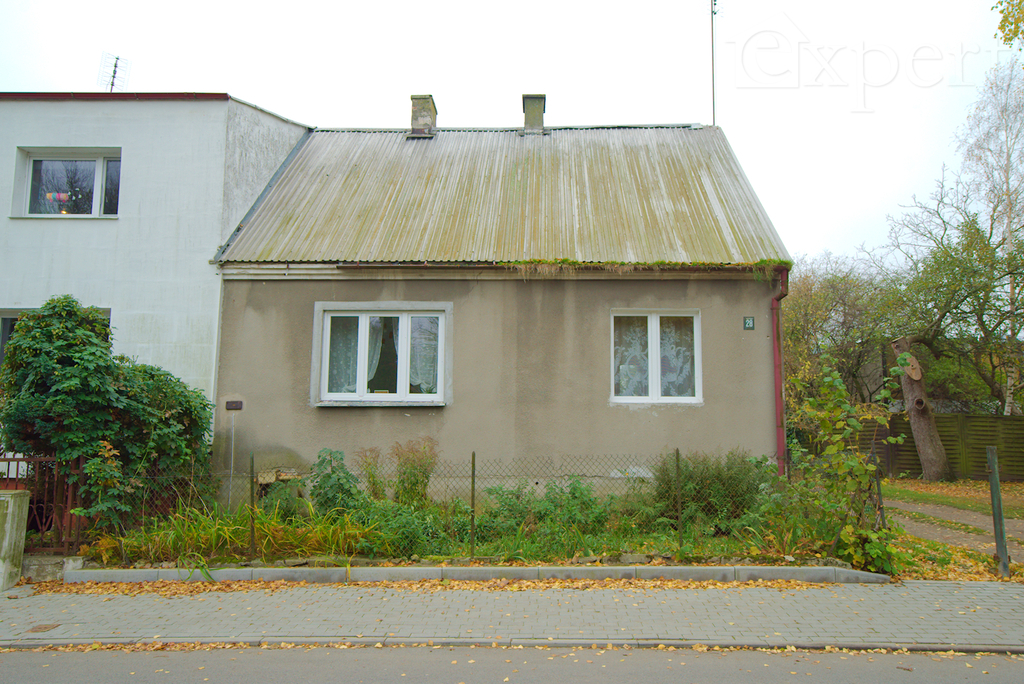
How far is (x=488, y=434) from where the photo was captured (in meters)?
8.87

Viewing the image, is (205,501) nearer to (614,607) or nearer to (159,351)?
(159,351)

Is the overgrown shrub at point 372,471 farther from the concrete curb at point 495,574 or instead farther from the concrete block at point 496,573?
the concrete block at point 496,573

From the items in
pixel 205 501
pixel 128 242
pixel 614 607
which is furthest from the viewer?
pixel 128 242

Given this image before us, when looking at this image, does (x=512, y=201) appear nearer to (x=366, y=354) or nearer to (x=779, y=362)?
(x=366, y=354)

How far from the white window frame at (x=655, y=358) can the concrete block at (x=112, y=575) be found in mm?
6025

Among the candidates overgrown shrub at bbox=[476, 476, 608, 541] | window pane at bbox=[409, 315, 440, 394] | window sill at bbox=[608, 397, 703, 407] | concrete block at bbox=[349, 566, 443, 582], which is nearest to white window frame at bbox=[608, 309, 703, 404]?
window sill at bbox=[608, 397, 703, 407]

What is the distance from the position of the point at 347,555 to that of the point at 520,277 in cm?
442

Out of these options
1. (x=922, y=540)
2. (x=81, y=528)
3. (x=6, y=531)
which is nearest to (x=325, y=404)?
(x=81, y=528)

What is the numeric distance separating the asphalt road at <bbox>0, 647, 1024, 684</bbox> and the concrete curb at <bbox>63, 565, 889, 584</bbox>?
5.41 ft

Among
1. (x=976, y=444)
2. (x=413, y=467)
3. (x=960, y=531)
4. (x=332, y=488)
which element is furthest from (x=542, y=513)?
(x=976, y=444)

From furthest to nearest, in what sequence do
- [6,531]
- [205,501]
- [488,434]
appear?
[488,434] → [205,501] → [6,531]

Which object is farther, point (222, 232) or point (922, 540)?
point (222, 232)

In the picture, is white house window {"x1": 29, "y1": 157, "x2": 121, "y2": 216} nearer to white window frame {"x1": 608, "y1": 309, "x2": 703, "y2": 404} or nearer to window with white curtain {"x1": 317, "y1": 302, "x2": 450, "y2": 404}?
window with white curtain {"x1": 317, "y1": 302, "x2": 450, "y2": 404}

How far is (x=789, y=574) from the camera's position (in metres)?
6.56
